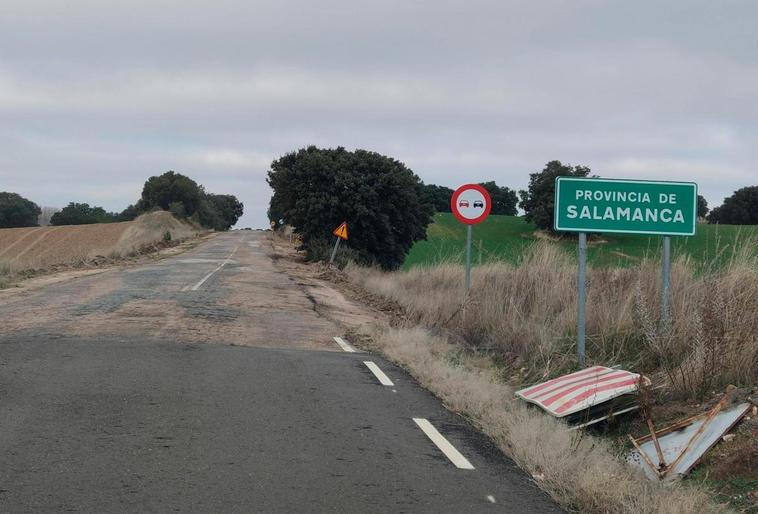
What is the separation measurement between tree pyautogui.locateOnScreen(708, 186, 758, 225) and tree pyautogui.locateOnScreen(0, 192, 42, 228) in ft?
313

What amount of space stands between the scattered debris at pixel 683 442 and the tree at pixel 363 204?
29.0 metres

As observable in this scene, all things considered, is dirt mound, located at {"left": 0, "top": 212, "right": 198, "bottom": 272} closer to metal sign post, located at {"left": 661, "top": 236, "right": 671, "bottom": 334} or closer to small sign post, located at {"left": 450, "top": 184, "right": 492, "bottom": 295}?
small sign post, located at {"left": 450, "top": 184, "right": 492, "bottom": 295}

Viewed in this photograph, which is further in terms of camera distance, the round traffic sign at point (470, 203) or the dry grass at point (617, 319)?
the round traffic sign at point (470, 203)

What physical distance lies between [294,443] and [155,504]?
1719 millimetres

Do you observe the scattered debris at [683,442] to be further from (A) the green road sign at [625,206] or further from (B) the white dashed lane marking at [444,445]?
(A) the green road sign at [625,206]

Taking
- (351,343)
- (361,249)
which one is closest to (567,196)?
(351,343)

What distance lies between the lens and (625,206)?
10.0m

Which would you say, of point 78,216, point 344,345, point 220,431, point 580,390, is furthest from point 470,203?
point 78,216

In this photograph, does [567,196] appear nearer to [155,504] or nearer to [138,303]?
[155,504]

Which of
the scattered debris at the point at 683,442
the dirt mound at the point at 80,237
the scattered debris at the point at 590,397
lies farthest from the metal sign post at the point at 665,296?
the dirt mound at the point at 80,237

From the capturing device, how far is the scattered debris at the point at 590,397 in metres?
7.87

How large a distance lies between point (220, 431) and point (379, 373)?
139 inches

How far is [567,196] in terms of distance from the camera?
10117mm

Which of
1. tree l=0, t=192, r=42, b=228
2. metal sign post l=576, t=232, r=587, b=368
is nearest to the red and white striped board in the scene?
metal sign post l=576, t=232, r=587, b=368
